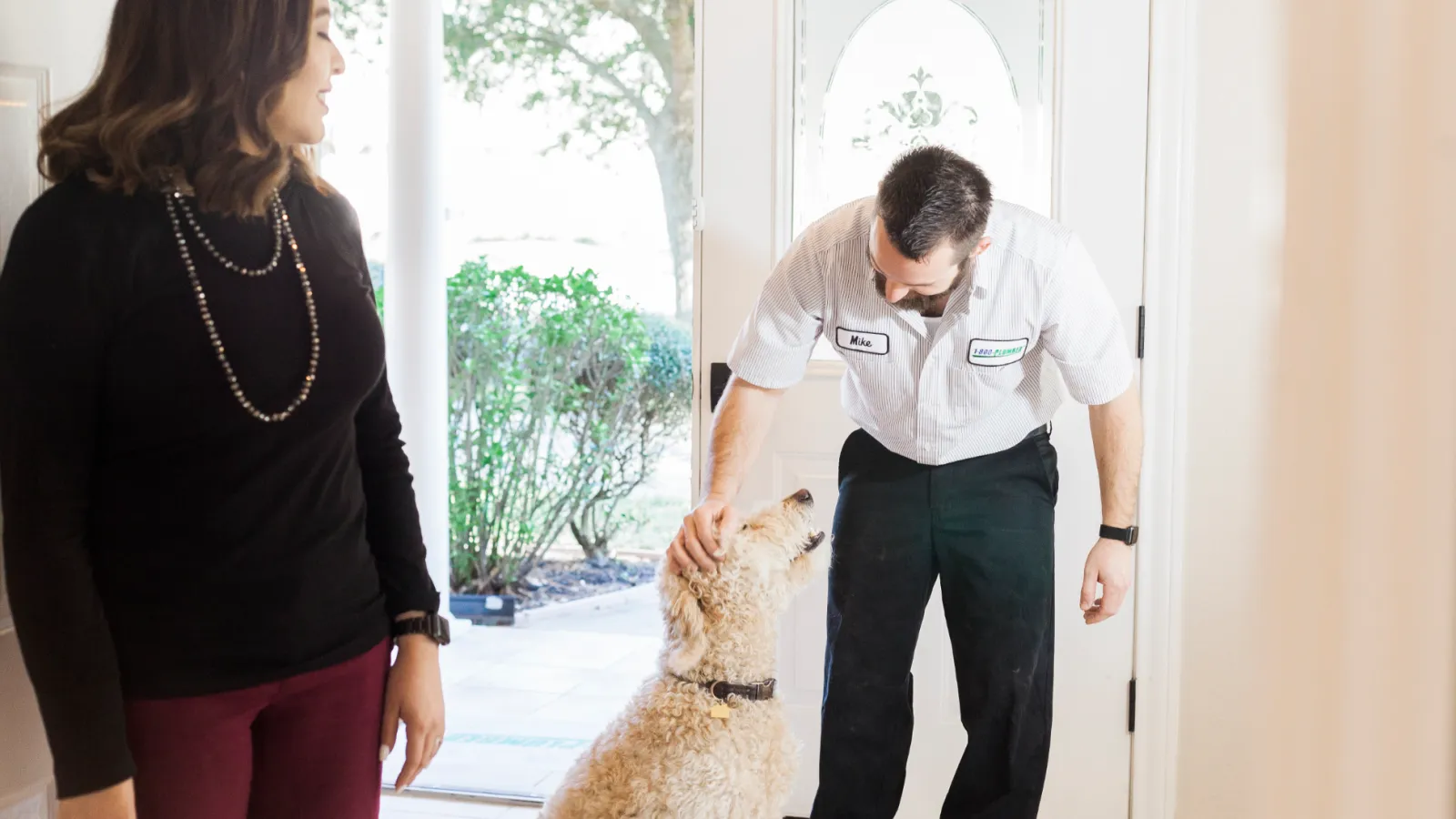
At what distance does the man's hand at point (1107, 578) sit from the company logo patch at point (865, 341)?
0.52 meters

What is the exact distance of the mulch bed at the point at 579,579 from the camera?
5297 mm

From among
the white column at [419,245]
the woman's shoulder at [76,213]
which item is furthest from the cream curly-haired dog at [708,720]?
the white column at [419,245]

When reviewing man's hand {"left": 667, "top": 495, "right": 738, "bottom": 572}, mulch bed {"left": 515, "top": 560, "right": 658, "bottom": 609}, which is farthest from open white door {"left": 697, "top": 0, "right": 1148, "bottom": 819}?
mulch bed {"left": 515, "top": 560, "right": 658, "bottom": 609}

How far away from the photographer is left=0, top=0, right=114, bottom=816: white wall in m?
1.25

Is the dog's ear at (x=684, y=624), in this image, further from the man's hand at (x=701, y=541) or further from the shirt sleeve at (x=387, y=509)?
the shirt sleeve at (x=387, y=509)

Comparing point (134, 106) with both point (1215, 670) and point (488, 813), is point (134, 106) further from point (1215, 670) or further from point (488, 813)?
point (488, 813)

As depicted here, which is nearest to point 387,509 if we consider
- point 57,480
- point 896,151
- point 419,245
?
point 57,480

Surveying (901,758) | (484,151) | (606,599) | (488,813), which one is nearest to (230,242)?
(901,758)

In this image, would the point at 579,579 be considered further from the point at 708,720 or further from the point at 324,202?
the point at 324,202

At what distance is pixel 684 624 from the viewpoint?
1672 millimetres

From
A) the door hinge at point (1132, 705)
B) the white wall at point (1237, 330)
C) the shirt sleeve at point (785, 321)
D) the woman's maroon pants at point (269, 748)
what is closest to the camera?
the white wall at point (1237, 330)

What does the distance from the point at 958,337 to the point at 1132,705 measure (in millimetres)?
1156

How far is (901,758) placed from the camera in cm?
200

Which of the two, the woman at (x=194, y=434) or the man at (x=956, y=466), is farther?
the man at (x=956, y=466)
